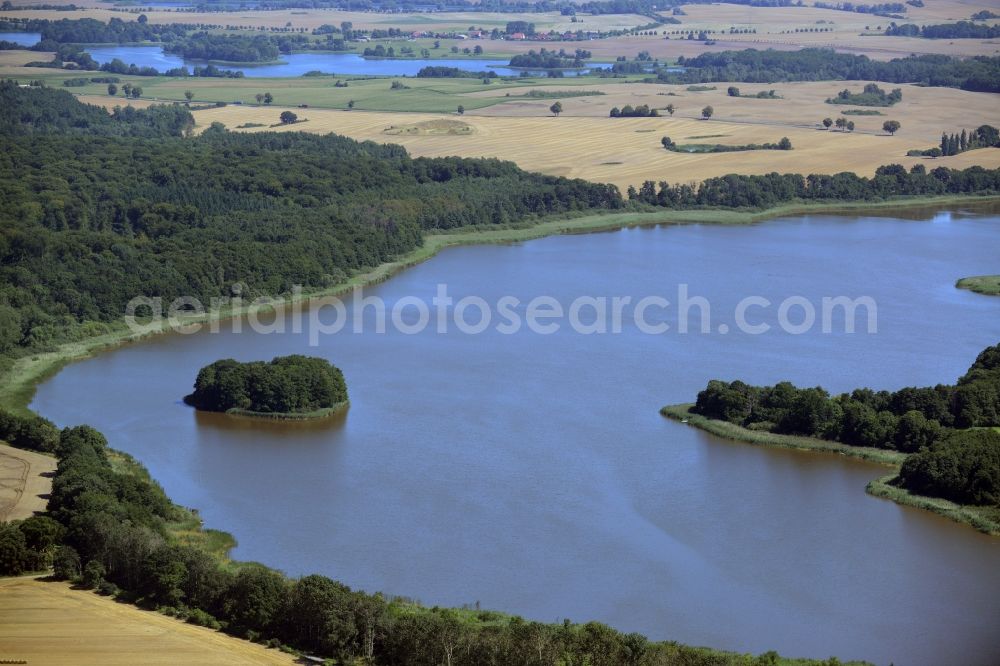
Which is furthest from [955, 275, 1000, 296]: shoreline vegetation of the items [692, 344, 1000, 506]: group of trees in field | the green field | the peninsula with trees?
the green field

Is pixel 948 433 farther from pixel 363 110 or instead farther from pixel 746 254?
pixel 363 110

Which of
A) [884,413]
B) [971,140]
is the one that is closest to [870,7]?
[971,140]

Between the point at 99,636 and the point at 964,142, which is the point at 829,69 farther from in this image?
the point at 99,636

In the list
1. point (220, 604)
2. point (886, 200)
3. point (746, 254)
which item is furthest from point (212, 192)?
point (220, 604)

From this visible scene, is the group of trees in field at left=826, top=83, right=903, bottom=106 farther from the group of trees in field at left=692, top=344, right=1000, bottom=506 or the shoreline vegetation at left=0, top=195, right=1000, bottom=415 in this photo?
the group of trees in field at left=692, top=344, right=1000, bottom=506

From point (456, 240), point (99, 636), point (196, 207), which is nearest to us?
point (99, 636)

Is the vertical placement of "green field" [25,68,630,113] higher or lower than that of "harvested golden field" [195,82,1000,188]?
higher

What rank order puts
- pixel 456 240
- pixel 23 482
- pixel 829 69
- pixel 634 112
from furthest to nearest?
pixel 829 69
pixel 634 112
pixel 456 240
pixel 23 482
